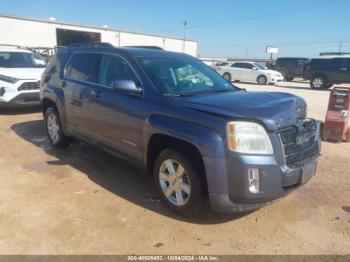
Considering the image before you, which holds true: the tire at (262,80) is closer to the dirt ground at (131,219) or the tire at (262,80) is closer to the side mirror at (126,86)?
the dirt ground at (131,219)

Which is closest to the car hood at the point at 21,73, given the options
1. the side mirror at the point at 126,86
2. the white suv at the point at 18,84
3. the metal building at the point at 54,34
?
the white suv at the point at 18,84

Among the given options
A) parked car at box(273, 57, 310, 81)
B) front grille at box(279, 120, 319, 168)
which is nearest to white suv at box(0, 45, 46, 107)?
front grille at box(279, 120, 319, 168)

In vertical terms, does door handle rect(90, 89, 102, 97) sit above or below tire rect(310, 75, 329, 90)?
above

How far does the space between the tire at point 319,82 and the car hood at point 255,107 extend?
18.2 metres

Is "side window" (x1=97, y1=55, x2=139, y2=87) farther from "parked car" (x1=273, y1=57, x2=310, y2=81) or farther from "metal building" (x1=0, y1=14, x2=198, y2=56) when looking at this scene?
"metal building" (x1=0, y1=14, x2=198, y2=56)

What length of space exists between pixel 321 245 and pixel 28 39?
110 feet

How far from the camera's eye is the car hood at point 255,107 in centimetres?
306

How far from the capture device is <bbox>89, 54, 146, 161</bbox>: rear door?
12.7 feet

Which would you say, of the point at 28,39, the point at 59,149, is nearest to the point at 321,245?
the point at 59,149

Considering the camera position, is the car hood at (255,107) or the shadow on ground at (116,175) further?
the shadow on ground at (116,175)

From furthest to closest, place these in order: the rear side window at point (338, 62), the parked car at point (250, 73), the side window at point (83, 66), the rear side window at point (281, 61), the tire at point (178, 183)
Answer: the rear side window at point (281, 61) → the parked car at point (250, 73) → the rear side window at point (338, 62) → the side window at point (83, 66) → the tire at point (178, 183)

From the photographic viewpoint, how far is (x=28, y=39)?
3141 cm

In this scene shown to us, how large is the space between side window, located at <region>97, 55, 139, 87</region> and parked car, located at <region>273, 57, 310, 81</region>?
2339 cm

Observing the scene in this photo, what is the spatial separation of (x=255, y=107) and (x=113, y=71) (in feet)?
6.70
